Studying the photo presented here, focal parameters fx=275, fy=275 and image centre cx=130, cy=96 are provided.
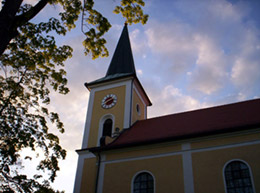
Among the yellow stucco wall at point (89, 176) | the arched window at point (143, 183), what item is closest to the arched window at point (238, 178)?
the arched window at point (143, 183)

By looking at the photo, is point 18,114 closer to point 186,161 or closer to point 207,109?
point 186,161

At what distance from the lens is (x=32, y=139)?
8.37 meters

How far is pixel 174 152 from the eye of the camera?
13.2 meters

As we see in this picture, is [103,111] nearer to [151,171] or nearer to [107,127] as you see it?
[107,127]

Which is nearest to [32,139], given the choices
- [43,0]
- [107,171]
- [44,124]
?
[44,124]

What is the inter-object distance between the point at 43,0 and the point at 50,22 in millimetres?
979

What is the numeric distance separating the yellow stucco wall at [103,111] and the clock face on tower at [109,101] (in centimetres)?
25

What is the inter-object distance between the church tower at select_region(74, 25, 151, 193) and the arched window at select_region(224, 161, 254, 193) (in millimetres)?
7009

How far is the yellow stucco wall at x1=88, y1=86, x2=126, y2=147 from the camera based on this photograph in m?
18.6

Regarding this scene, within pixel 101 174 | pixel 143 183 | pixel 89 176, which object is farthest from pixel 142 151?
pixel 89 176

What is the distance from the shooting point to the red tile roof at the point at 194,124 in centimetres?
1306

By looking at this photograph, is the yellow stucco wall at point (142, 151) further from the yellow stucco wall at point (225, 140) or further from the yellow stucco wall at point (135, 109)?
the yellow stucco wall at point (135, 109)

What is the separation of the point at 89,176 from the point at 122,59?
1140cm

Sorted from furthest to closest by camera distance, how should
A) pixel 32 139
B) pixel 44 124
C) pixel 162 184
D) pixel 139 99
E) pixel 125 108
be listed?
pixel 139 99 → pixel 125 108 → pixel 162 184 → pixel 44 124 → pixel 32 139
